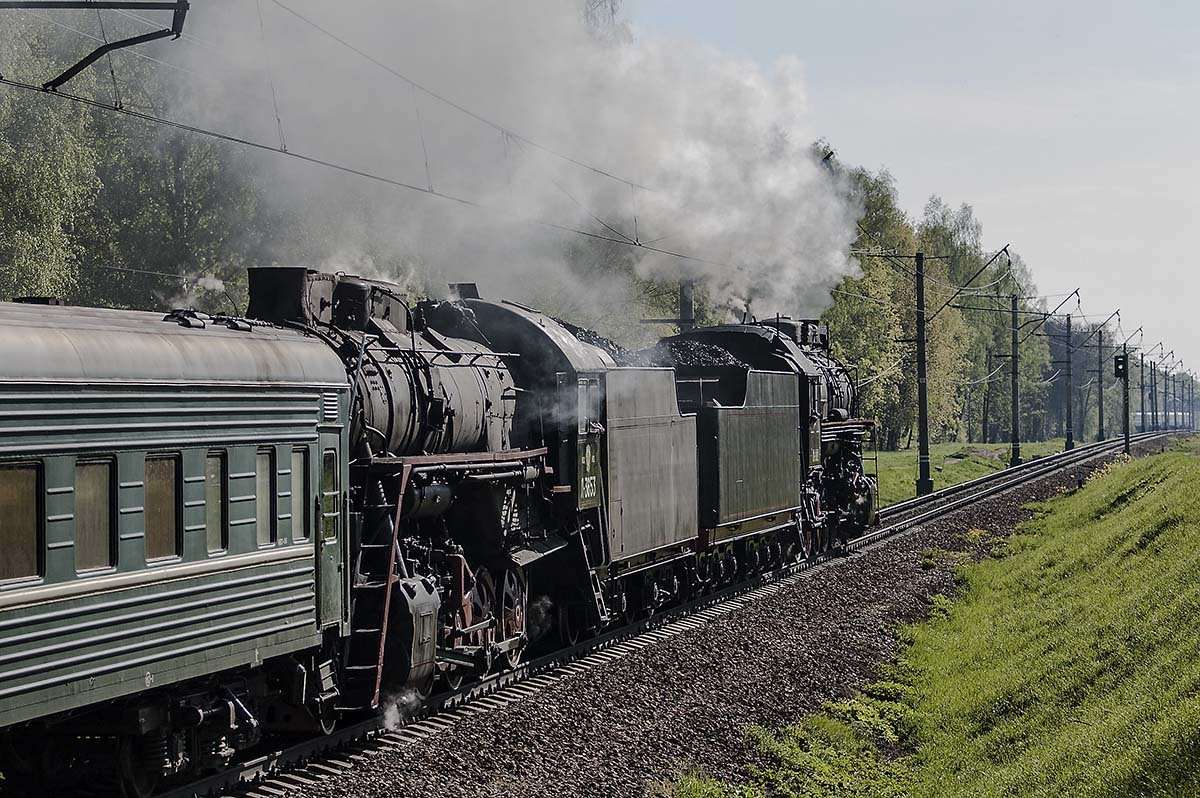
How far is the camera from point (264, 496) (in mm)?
9914

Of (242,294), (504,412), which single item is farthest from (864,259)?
(504,412)

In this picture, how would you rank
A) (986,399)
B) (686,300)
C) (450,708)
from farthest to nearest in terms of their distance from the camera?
(986,399) < (686,300) < (450,708)

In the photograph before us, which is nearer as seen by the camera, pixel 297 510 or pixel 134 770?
pixel 134 770

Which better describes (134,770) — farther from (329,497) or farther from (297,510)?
(329,497)

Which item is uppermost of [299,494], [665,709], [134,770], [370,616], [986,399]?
→ [986,399]

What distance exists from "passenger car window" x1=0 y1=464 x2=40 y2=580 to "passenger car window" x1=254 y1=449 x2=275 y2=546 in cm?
220

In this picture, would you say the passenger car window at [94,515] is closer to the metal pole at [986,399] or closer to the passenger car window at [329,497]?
the passenger car window at [329,497]

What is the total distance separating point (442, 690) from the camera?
1336cm

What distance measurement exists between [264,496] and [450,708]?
3.66 metres

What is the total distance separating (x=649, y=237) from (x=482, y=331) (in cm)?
1360

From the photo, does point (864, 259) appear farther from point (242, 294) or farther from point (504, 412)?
point (504, 412)

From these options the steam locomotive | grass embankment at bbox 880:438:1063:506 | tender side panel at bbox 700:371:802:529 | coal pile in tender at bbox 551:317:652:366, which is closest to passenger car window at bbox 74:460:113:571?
the steam locomotive

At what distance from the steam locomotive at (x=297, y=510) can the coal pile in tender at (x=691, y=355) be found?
2.61 metres

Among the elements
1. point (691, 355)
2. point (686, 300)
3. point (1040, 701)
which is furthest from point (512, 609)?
point (686, 300)
